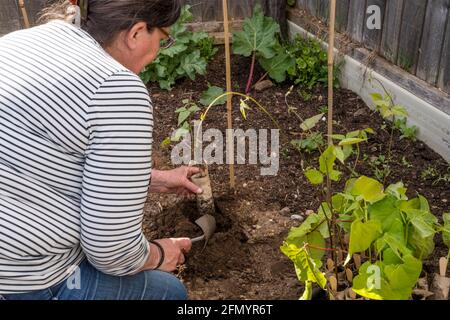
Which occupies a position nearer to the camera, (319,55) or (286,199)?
(286,199)

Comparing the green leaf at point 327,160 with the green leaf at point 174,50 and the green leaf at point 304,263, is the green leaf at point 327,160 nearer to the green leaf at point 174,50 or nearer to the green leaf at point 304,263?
the green leaf at point 304,263

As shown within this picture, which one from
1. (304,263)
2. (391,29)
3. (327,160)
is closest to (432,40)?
(391,29)

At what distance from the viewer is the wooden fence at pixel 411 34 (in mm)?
2533

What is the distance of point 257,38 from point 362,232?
2.23 meters

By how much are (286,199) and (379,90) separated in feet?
3.04

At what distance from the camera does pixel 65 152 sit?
1.31 meters

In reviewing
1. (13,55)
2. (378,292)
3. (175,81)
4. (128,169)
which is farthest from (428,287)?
(175,81)

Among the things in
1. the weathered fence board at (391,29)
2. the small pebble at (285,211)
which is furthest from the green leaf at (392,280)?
the weathered fence board at (391,29)

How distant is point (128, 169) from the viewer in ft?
4.29

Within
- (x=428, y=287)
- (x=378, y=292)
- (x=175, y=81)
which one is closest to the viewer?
(x=378, y=292)

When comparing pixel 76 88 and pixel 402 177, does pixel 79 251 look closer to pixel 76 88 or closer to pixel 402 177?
pixel 76 88

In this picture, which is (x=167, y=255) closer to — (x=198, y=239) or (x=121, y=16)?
(x=198, y=239)

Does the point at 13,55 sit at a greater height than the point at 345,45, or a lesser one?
greater

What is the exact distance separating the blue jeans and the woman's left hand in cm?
45
